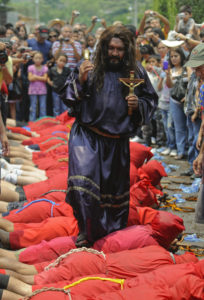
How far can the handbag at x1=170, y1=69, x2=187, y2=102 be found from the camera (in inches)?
327

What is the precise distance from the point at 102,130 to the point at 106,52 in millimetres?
702

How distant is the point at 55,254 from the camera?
432cm

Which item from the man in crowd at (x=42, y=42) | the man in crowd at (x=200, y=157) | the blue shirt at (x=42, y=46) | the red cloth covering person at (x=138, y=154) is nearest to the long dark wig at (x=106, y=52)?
the man in crowd at (x=200, y=157)

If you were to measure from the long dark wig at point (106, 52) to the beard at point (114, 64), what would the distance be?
3cm

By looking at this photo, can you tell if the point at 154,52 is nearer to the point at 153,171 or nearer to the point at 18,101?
the point at 18,101

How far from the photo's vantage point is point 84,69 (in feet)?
14.7

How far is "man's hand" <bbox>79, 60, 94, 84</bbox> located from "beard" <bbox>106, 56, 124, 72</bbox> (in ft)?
0.84

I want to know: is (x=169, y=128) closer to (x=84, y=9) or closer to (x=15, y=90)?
(x=15, y=90)

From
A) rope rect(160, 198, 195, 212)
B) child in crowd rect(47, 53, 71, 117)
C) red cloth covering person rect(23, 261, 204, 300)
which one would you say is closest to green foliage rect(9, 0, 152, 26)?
child in crowd rect(47, 53, 71, 117)

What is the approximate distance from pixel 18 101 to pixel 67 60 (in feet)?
4.82

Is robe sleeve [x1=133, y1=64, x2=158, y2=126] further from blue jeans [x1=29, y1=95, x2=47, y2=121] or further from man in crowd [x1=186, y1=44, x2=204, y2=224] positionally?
blue jeans [x1=29, y1=95, x2=47, y2=121]

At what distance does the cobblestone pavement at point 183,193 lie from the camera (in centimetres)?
554

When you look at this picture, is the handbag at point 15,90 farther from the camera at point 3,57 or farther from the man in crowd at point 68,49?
the camera at point 3,57

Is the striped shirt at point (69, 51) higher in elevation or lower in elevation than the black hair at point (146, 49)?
lower
